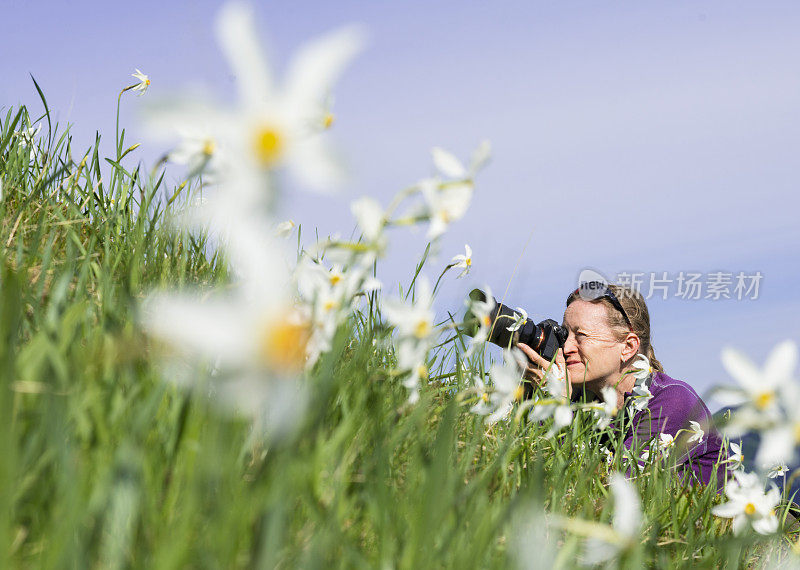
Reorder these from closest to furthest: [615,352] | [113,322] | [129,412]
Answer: [129,412] < [113,322] < [615,352]

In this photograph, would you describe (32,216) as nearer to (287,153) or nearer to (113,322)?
(113,322)

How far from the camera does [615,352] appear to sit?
4523mm

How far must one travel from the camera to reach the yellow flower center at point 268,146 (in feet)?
2.48

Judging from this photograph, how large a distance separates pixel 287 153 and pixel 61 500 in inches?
22.6

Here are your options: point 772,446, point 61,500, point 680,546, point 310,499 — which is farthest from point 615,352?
point 61,500

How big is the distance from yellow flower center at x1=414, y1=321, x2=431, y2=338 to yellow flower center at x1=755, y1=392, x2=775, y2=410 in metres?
0.60

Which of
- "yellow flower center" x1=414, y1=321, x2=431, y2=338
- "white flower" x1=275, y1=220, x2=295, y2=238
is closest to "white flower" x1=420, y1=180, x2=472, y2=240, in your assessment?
"yellow flower center" x1=414, y1=321, x2=431, y2=338

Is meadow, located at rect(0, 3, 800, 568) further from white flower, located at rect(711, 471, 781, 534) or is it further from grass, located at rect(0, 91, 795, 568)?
white flower, located at rect(711, 471, 781, 534)

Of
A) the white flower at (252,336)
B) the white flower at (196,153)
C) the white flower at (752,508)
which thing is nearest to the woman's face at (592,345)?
the white flower at (752,508)

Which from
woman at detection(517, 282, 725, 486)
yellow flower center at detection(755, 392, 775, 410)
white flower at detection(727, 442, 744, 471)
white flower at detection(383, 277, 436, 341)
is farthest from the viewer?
woman at detection(517, 282, 725, 486)

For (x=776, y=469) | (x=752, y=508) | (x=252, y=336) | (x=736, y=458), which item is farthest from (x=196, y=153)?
(x=776, y=469)

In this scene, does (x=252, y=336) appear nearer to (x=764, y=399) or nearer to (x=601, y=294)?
(x=764, y=399)

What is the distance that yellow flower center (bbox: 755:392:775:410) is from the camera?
108 centimetres

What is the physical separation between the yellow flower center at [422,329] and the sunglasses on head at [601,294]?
140 inches
